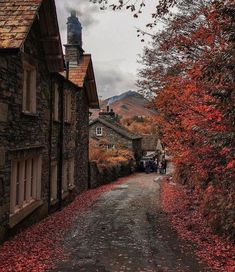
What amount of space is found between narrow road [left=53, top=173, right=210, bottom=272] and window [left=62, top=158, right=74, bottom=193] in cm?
235

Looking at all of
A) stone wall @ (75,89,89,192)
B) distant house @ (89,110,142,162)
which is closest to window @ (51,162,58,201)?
stone wall @ (75,89,89,192)

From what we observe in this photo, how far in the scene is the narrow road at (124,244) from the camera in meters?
10.2

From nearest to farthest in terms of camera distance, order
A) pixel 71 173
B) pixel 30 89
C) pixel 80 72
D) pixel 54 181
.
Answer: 1. pixel 30 89
2. pixel 54 181
3. pixel 71 173
4. pixel 80 72

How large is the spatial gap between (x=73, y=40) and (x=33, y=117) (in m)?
12.8

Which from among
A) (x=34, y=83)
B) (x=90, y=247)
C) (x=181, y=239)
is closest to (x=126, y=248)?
(x=90, y=247)

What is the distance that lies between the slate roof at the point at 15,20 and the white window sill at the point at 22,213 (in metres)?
5.59

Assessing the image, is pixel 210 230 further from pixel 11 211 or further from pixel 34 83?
pixel 34 83

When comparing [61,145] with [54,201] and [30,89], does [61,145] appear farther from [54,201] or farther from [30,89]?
[30,89]

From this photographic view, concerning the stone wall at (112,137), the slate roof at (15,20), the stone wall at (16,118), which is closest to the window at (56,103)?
the stone wall at (16,118)

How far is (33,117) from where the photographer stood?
14422mm

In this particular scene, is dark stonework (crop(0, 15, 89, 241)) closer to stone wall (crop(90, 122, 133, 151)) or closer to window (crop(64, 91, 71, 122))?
window (crop(64, 91, 71, 122))

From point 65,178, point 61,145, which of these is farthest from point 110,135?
point 61,145

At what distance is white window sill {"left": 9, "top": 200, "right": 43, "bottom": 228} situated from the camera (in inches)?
491

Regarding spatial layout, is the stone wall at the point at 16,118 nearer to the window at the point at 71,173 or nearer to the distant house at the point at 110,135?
the window at the point at 71,173
